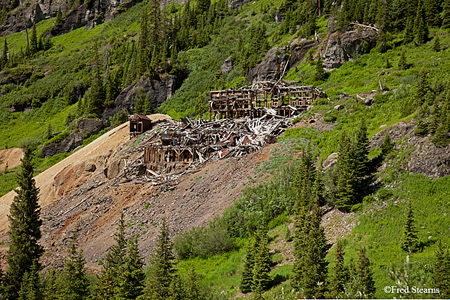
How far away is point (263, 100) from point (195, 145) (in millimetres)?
20242

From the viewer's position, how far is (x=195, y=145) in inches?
1672

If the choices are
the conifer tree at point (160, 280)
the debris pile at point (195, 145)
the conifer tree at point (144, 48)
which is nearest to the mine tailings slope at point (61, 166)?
the debris pile at point (195, 145)

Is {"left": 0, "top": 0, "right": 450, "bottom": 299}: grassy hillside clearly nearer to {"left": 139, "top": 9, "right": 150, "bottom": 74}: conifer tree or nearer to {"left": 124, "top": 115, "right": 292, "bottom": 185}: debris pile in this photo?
{"left": 124, "top": 115, "right": 292, "bottom": 185}: debris pile

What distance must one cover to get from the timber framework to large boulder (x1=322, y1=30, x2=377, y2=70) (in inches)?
434

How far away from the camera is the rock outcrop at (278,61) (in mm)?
70250

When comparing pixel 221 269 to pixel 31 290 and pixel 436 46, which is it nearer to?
pixel 31 290

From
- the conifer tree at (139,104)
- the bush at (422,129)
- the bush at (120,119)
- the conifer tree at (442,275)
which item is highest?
the bush at (422,129)

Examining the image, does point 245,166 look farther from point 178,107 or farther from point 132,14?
point 132,14

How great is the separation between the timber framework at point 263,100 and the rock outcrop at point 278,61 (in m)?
10.1

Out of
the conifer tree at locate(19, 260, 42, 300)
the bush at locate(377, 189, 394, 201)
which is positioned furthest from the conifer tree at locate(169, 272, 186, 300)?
the bush at locate(377, 189, 394, 201)

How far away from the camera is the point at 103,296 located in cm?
2117

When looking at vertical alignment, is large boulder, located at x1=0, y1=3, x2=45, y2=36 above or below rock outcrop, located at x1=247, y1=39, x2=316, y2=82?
below

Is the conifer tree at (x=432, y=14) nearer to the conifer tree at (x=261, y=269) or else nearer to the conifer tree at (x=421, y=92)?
the conifer tree at (x=421, y=92)

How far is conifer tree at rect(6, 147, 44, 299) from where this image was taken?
27.6 metres
